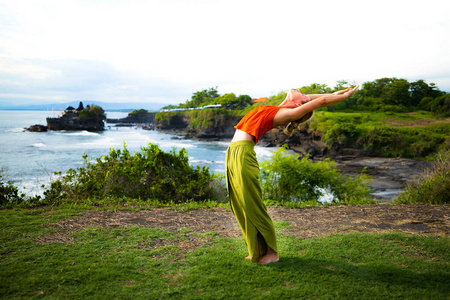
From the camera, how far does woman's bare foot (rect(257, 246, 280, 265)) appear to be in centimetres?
367

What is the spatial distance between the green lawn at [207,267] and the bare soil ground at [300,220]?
10.2 inches

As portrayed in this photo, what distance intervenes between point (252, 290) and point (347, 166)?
2068cm

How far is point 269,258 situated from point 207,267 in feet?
2.54

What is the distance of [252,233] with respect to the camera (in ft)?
11.8

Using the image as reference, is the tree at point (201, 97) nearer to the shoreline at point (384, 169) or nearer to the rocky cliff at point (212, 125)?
the rocky cliff at point (212, 125)

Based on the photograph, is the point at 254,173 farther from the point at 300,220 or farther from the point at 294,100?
the point at 300,220

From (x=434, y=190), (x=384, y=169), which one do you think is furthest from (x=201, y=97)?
(x=434, y=190)

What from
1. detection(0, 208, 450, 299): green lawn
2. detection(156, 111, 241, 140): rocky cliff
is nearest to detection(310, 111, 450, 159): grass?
detection(156, 111, 241, 140): rocky cliff

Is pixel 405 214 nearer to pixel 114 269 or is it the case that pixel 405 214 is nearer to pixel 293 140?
pixel 114 269

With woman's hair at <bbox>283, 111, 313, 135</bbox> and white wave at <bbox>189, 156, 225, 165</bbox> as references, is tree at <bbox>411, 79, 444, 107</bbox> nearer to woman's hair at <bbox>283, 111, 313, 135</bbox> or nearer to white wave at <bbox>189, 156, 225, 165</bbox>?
white wave at <bbox>189, 156, 225, 165</bbox>

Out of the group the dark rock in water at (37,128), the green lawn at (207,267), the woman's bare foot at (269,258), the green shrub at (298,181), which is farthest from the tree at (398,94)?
the dark rock in water at (37,128)

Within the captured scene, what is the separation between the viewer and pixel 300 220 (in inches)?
221

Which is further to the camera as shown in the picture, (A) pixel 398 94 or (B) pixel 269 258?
(A) pixel 398 94

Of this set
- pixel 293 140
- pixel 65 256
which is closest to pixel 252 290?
pixel 65 256
